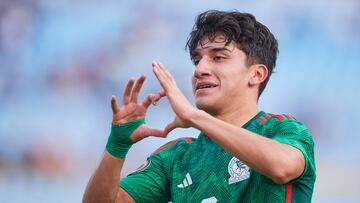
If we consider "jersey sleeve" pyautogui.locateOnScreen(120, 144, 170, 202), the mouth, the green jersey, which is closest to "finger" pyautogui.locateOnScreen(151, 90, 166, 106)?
the mouth

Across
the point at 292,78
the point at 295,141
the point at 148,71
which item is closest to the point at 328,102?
the point at 292,78

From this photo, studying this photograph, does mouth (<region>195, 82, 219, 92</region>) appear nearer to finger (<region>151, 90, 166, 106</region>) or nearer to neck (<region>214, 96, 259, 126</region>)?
neck (<region>214, 96, 259, 126</region>)

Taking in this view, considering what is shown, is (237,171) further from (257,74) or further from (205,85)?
(257,74)

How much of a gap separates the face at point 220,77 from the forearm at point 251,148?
0.59 m

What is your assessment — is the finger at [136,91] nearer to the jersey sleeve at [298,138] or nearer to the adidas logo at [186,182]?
the adidas logo at [186,182]

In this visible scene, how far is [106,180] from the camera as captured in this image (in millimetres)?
3756

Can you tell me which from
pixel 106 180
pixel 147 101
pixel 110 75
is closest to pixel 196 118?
pixel 147 101

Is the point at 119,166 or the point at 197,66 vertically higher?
the point at 197,66

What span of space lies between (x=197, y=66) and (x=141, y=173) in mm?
685

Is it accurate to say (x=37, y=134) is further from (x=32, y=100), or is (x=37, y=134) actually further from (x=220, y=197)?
(x=220, y=197)

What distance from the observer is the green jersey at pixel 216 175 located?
3.46 m

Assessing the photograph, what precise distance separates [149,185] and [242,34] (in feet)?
3.23

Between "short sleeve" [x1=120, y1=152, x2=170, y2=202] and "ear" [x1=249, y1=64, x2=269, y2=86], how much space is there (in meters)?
0.68

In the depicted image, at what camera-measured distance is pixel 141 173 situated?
13.4 ft
